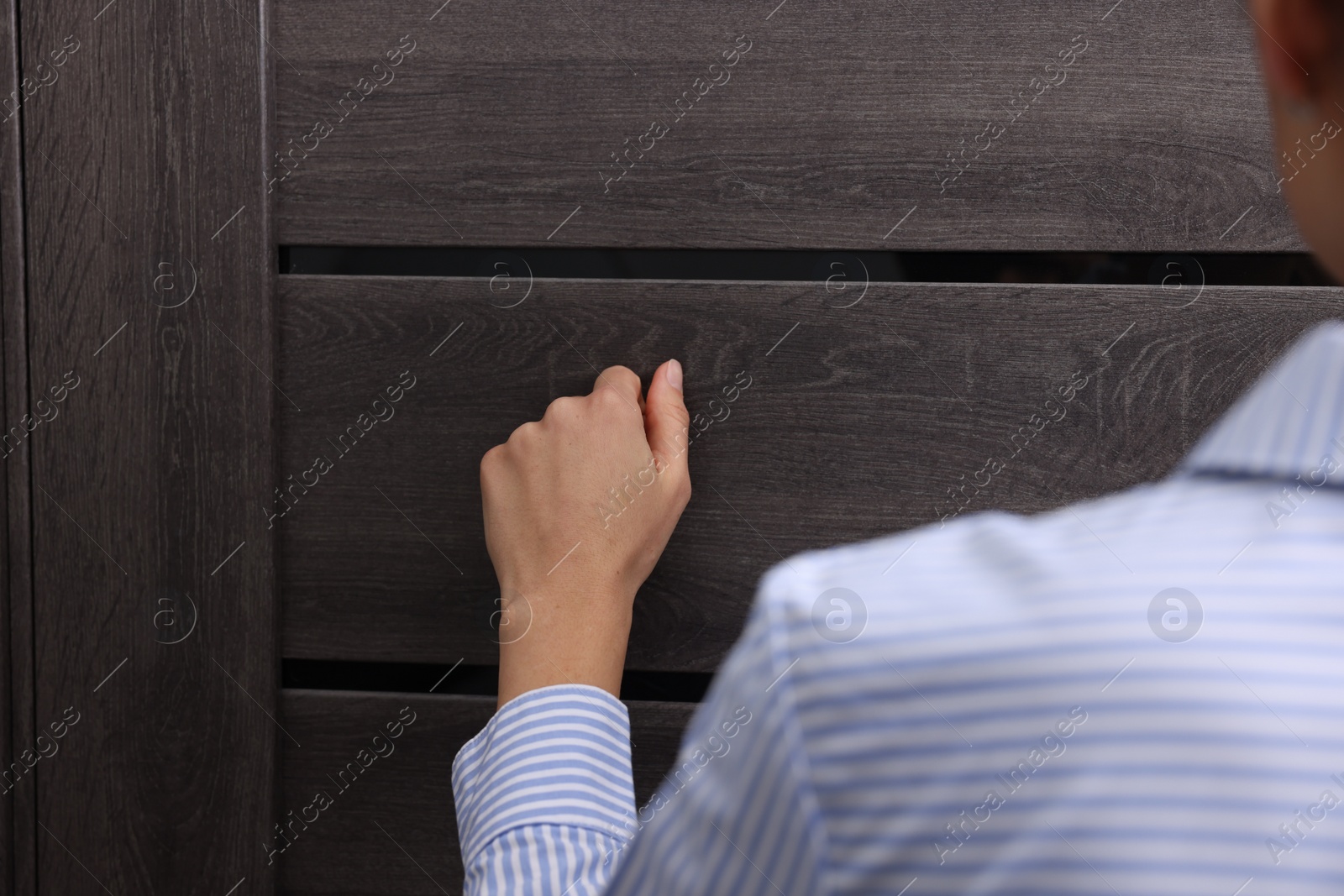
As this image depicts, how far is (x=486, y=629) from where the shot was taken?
0.50 meters

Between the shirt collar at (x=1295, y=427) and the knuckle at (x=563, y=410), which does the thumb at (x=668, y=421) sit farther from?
the shirt collar at (x=1295, y=427)

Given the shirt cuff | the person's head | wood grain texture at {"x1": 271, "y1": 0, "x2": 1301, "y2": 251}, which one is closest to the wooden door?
wood grain texture at {"x1": 271, "y1": 0, "x2": 1301, "y2": 251}

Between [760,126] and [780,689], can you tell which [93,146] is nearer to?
[760,126]

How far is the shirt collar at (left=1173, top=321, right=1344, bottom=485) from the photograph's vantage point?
0.17 m

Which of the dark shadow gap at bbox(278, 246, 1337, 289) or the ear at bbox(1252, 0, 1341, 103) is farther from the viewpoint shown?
the dark shadow gap at bbox(278, 246, 1337, 289)

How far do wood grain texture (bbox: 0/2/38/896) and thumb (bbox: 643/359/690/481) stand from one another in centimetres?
35

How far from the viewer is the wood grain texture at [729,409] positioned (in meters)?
0.46

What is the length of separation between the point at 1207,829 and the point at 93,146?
57cm

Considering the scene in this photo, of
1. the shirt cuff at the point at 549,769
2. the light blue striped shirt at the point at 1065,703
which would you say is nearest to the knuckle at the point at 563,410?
the shirt cuff at the point at 549,769

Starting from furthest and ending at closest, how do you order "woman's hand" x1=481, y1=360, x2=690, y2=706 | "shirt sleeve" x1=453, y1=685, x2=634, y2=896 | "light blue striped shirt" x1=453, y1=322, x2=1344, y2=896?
"woman's hand" x1=481, y1=360, x2=690, y2=706 → "shirt sleeve" x1=453, y1=685, x2=634, y2=896 → "light blue striped shirt" x1=453, y1=322, x2=1344, y2=896

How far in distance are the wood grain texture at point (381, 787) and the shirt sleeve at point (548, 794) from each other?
0.11 meters

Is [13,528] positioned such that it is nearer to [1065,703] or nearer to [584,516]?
[584,516]

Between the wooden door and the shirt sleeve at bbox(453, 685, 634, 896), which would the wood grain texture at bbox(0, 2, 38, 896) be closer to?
the wooden door

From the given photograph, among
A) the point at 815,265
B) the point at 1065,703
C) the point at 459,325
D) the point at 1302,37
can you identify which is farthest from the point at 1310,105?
the point at 459,325
